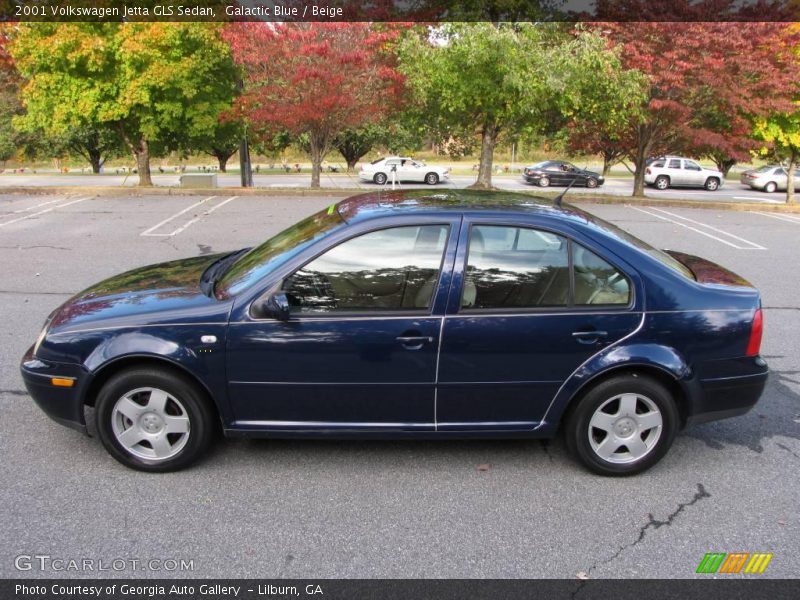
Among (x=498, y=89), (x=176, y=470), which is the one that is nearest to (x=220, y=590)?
(x=176, y=470)

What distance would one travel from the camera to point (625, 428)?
12.2 ft

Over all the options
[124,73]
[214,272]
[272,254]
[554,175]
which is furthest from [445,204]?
[554,175]

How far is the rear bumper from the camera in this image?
3.70 metres

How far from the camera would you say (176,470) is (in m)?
3.72

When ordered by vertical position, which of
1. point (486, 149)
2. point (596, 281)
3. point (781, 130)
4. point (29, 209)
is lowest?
point (29, 209)

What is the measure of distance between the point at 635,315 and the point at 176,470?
275cm

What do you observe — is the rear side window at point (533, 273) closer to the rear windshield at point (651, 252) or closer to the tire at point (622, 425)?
the rear windshield at point (651, 252)

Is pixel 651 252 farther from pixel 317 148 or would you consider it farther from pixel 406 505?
pixel 317 148

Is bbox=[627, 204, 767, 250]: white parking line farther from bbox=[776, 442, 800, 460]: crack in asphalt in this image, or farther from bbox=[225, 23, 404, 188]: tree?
bbox=[776, 442, 800, 460]: crack in asphalt

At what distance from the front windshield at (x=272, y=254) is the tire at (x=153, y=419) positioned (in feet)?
1.92

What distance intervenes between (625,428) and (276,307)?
2087 millimetres

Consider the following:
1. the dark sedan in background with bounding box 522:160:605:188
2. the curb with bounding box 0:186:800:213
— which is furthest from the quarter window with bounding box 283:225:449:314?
the dark sedan in background with bounding box 522:160:605:188

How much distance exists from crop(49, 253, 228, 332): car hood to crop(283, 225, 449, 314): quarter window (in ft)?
1.71

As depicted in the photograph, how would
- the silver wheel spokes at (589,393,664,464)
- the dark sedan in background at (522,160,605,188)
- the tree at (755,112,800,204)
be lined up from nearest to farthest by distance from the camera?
the silver wheel spokes at (589,393,664,464)
the tree at (755,112,800,204)
the dark sedan in background at (522,160,605,188)
